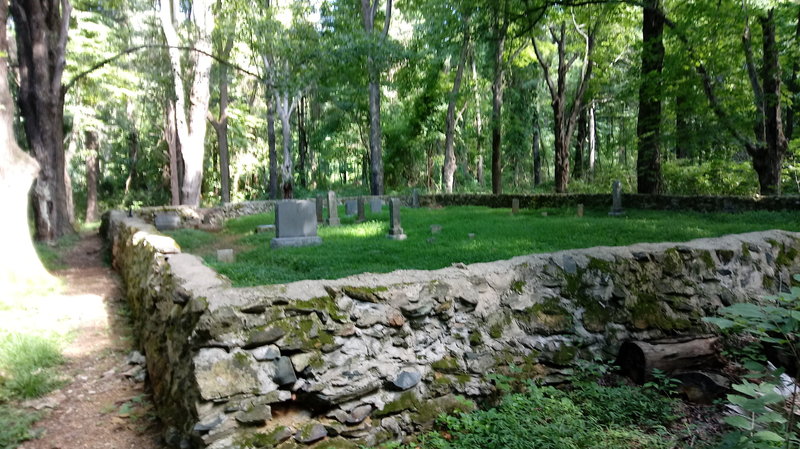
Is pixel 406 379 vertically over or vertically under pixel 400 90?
under

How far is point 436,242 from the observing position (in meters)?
8.53

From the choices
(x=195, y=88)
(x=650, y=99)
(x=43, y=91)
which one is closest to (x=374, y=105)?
(x=195, y=88)

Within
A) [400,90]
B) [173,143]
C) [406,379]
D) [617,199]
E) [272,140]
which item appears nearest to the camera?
[406,379]

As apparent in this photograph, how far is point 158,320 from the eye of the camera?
453 cm

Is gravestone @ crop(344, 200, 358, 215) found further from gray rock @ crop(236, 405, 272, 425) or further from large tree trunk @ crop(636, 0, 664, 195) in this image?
gray rock @ crop(236, 405, 272, 425)

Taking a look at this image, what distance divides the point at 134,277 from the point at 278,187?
946 inches

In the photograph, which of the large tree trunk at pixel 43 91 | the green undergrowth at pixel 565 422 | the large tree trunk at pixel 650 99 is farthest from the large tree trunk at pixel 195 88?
the green undergrowth at pixel 565 422

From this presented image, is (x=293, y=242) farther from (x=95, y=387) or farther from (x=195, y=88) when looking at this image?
(x=195, y=88)

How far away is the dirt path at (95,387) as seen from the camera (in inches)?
144

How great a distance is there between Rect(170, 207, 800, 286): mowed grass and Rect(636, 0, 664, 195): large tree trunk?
2.04 m

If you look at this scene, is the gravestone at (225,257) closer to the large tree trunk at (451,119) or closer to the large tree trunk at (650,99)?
the large tree trunk at (650,99)

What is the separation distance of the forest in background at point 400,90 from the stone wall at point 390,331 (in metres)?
6.72

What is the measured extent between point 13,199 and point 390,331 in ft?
25.2

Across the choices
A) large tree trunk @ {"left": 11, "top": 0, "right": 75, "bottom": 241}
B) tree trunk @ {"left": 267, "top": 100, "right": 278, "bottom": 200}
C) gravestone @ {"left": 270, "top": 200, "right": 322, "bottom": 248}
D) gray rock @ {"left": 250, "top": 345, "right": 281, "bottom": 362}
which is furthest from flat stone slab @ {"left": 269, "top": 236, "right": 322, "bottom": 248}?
tree trunk @ {"left": 267, "top": 100, "right": 278, "bottom": 200}
